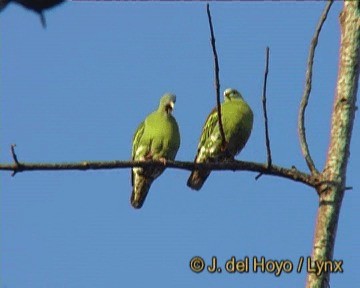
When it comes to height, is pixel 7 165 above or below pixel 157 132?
below

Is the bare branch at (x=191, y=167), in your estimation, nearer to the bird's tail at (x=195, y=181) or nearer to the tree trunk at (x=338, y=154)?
the tree trunk at (x=338, y=154)

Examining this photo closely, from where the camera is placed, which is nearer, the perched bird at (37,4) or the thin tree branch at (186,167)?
the thin tree branch at (186,167)

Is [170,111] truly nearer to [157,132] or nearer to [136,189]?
[157,132]

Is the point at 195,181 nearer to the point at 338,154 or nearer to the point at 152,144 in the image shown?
the point at 152,144

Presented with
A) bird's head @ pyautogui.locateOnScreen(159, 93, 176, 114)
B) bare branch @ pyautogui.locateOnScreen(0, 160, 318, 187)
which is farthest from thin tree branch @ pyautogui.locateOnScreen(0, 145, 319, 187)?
bird's head @ pyautogui.locateOnScreen(159, 93, 176, 114)

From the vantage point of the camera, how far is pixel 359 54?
90.3 inches

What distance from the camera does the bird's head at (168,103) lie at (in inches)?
223

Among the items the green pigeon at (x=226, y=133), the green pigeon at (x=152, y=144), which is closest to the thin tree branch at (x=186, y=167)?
the green pigeon at (x=226, y=133)

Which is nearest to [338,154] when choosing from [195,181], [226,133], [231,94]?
[195,181]

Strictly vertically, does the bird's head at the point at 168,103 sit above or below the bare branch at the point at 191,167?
above

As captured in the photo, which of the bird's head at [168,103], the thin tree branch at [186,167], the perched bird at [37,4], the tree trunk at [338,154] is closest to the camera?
the tree trunk at [338,154]

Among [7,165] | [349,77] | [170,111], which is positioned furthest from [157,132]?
[349,77]

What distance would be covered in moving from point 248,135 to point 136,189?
881 mm

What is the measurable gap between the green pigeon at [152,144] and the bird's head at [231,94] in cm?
50
